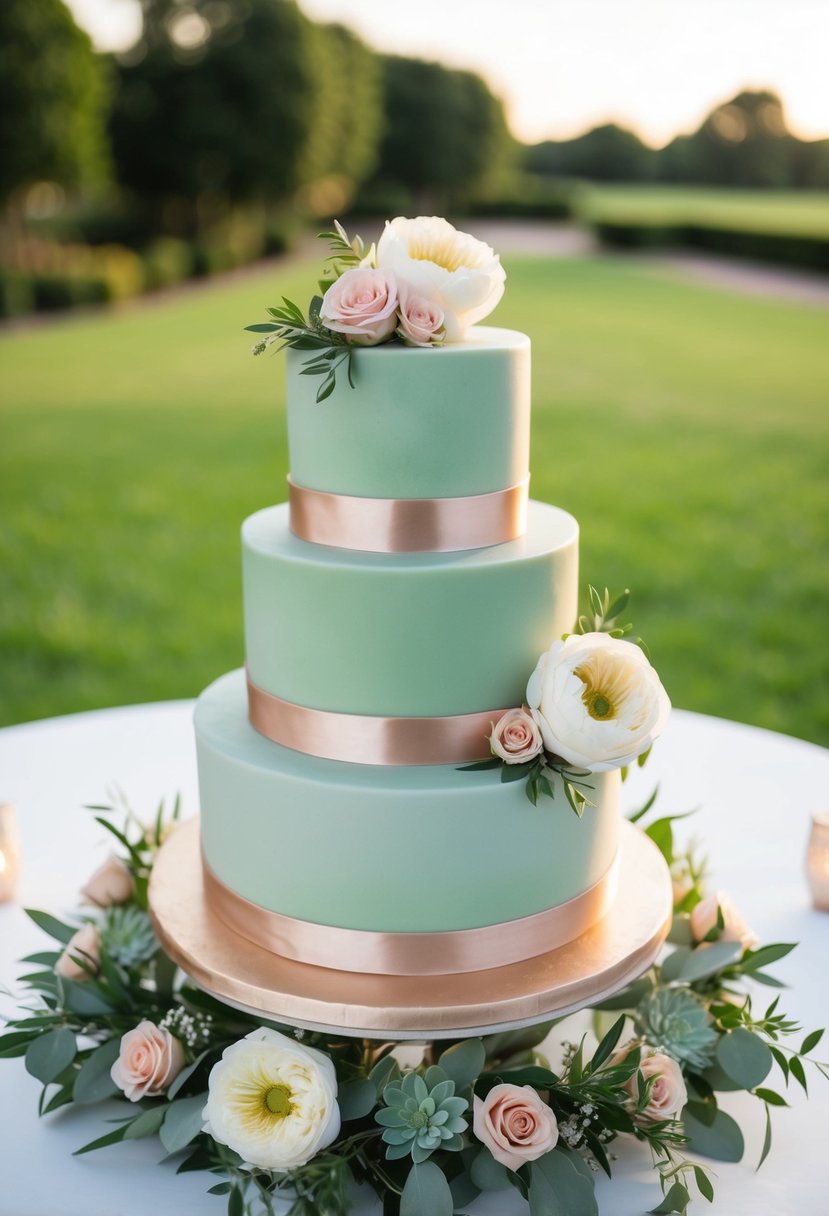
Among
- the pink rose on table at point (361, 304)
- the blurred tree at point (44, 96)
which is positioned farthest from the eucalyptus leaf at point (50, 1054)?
the blurred tree at point (44, 96)

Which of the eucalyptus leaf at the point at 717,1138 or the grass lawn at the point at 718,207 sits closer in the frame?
the eucalyptus leaf at the point at 717,1138

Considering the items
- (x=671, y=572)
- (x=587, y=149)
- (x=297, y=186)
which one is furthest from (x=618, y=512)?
(x=587, y=149)

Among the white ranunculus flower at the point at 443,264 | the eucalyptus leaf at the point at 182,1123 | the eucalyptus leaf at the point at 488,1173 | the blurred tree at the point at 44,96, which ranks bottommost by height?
the eucalyptus leaf at the point at 488,1173

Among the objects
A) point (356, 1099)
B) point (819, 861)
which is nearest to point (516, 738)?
point (356, 1099)

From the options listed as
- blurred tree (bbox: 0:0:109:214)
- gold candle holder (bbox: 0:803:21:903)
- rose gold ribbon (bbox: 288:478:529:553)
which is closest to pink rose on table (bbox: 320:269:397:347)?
rose gold ribbon (bbox: 288:478:529:553)

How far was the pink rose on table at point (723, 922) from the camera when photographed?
2.25 m

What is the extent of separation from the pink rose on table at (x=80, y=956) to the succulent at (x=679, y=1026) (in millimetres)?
963

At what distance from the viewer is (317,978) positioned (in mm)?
1887

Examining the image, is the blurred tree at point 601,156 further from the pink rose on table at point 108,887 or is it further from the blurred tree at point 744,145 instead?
→ the pink rose on table at point 108,887

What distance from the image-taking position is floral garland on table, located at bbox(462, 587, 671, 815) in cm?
178

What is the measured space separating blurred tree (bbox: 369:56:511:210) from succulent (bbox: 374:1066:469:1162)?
37.0 meters

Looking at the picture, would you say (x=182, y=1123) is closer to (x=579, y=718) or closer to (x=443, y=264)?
(x=579, y=718)

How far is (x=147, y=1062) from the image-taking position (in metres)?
1.94

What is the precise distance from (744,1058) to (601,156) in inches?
1421
